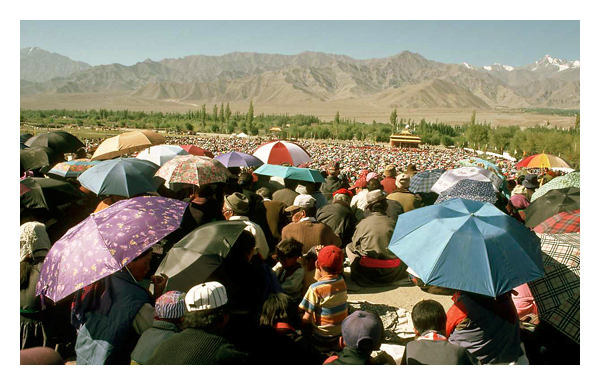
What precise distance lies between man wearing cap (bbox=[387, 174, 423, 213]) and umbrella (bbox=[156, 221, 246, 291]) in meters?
4.03

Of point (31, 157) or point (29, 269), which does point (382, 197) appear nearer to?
point (29, 269)

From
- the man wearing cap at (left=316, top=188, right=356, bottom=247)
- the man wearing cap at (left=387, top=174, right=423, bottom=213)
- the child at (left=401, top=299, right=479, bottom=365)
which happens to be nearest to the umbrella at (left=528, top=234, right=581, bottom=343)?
the child at (left=401, top=299, right=479, bottom=365)

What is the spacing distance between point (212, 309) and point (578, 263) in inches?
119

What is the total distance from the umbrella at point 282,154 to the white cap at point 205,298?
23.1 ft

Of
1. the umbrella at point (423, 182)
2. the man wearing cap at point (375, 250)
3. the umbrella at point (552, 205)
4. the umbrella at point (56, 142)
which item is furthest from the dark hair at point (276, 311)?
the umbrella at point (56, 142)

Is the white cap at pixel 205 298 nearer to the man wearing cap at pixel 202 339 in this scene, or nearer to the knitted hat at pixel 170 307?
the man wearing cap at pixel 202 339

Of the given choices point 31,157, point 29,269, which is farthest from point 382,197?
point 31,157

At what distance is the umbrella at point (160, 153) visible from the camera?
9594 mm

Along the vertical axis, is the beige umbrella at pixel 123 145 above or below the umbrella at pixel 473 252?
above

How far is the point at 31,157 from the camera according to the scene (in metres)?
8.58

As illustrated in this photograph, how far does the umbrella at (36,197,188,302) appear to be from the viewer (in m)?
3.41

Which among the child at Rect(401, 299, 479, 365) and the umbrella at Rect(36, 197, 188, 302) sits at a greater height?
the umbrella at Rect(36, 197, 188, 302)

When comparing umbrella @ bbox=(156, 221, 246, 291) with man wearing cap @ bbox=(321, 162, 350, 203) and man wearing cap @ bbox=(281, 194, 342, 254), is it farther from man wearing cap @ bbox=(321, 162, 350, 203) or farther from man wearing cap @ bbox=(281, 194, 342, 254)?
man wearing cap @ bbox=(321, 162, 350, 203)

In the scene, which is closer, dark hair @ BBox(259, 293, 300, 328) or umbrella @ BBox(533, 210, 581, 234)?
dark hair @ BBox(259, 293, 300, 328)
